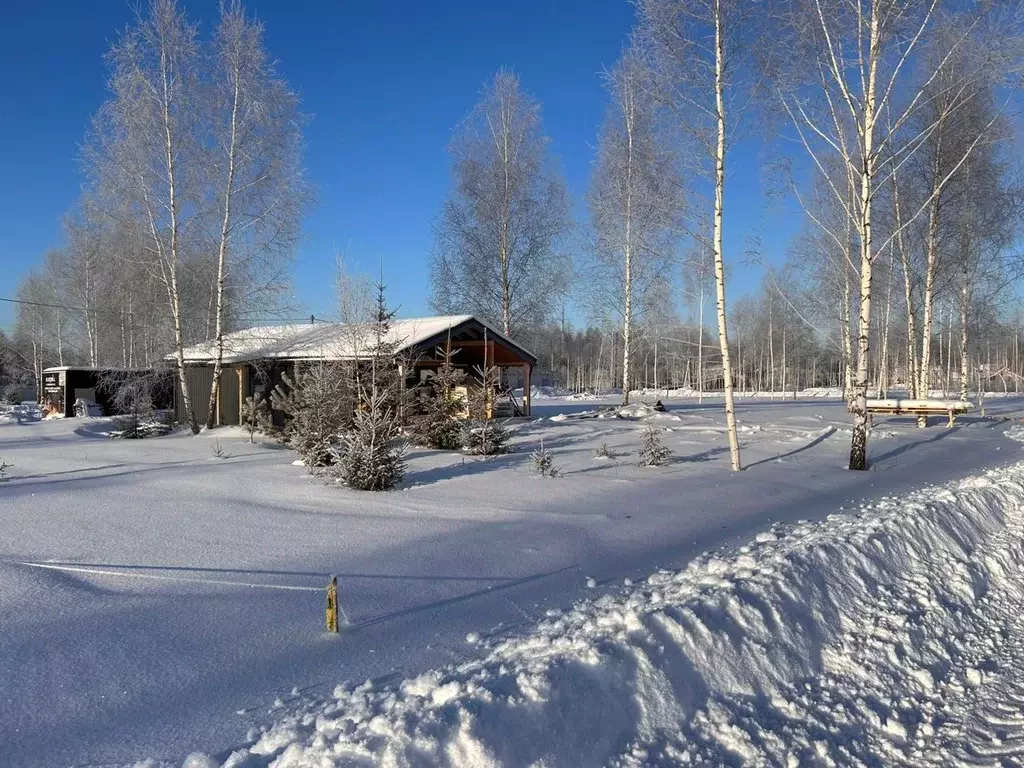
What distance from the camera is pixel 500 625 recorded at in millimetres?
4141

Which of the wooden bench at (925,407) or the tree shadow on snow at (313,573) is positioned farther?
the wooden bench at (925,407)

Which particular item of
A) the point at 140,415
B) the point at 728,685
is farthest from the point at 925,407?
the point at 140,415

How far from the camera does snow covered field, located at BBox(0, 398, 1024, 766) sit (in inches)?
115

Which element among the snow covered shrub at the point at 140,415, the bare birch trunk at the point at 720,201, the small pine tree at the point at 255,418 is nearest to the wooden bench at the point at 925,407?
the bare birch trunk at the point at 720,201

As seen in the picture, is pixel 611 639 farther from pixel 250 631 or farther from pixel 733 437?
pixel 733 437

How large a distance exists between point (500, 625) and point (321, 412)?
22.3 feet

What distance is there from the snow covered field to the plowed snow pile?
0.02 metres

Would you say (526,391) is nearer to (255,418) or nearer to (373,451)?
(255,418)

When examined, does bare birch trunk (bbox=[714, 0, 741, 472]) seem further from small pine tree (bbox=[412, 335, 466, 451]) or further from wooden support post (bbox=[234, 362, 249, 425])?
wooden support post (bbox=[234, 362, 249, 425])

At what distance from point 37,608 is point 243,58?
16.2 meters

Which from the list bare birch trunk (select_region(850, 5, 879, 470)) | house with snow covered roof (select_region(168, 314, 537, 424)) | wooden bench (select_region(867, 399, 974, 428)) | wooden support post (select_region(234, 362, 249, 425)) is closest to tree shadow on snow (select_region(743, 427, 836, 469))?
bare birch trunk (select_region(850, 5, 879, 470))

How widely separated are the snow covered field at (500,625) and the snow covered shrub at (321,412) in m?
1.44

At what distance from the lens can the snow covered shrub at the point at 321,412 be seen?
9.84 metres

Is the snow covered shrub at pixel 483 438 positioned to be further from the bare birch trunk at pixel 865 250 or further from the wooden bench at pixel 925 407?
the wooden bench at pixel 925 407
